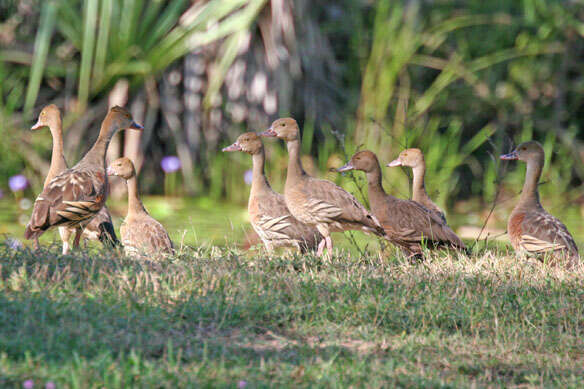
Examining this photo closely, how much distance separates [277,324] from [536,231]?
7.71 ft

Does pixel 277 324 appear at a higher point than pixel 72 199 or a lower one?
lower

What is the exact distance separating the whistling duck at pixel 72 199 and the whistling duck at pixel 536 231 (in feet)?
9.44

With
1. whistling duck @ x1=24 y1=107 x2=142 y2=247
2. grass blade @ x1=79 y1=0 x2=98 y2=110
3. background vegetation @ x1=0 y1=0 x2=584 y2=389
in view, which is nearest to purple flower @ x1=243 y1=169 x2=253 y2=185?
background vegetation @ x1=0 y1=0 x2=584 y2=389

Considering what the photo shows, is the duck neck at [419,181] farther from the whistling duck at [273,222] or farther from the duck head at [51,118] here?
the duck head at [51,118]

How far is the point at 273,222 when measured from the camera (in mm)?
5848

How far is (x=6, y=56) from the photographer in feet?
27.4

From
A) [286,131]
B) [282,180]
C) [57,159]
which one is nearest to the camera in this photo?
[57,159]

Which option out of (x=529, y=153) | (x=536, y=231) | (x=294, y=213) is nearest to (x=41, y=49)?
(x=294, y=213)


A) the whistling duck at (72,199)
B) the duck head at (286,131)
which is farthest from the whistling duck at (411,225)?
the whistling duck at (72,199)

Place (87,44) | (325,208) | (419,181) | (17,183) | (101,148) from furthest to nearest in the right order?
(17,183) → (87,44) → (419,181) → (101,148) → (325,208)

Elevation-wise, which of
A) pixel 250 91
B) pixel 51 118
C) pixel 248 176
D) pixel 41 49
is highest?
pixel 41 49

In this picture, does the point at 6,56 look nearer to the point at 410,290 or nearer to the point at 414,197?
the point at 414,197

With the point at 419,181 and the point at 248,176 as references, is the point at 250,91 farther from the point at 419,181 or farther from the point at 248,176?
the point at 419,181

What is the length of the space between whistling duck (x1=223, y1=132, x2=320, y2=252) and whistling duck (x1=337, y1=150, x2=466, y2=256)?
0.54 meters
